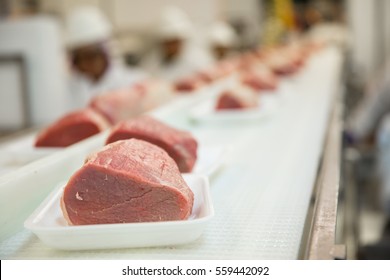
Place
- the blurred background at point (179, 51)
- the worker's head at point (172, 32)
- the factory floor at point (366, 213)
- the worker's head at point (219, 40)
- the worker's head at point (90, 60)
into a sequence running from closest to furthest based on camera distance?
the factory floor at point (366, 213) → the blurred background at point (179, 51) → the worker's head at point (90, 60) → the worker's head at point (172, 32) → the worker's head at point (219, 40)

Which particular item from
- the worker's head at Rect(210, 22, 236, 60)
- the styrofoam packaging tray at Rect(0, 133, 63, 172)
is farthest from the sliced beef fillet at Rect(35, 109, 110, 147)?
the worker's head at Rect(210, 22, 236, 60)

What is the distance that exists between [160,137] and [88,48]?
2.89 meters

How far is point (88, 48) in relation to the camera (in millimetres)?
3824

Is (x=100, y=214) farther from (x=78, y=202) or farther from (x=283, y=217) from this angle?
(x=283, y=217)

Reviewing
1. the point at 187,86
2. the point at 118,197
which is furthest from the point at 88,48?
the point at 118,197

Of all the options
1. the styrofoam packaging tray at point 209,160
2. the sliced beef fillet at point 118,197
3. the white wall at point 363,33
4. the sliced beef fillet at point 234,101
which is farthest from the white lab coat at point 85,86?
the white wall at point 363,33

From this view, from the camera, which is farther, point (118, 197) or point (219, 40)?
point (219, 40)

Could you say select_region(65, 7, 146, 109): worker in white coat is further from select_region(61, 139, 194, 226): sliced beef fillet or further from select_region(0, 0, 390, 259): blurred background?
select_region(61, 139, 194, 226): sliced beef fillet

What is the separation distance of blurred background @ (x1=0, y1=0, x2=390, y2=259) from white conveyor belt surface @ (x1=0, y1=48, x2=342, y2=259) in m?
0.45

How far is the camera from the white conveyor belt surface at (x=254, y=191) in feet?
2.50

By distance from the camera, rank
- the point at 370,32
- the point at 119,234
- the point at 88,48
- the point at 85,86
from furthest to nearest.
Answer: the point at 370,32 → the point at 85,86 → the point at 88,48 → the point at 119,234

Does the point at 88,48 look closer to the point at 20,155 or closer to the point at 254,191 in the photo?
the point at 20,155

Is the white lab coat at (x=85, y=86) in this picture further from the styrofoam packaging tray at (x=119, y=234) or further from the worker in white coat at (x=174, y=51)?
the styrofoam packaging tray at (x=119, y=234)
